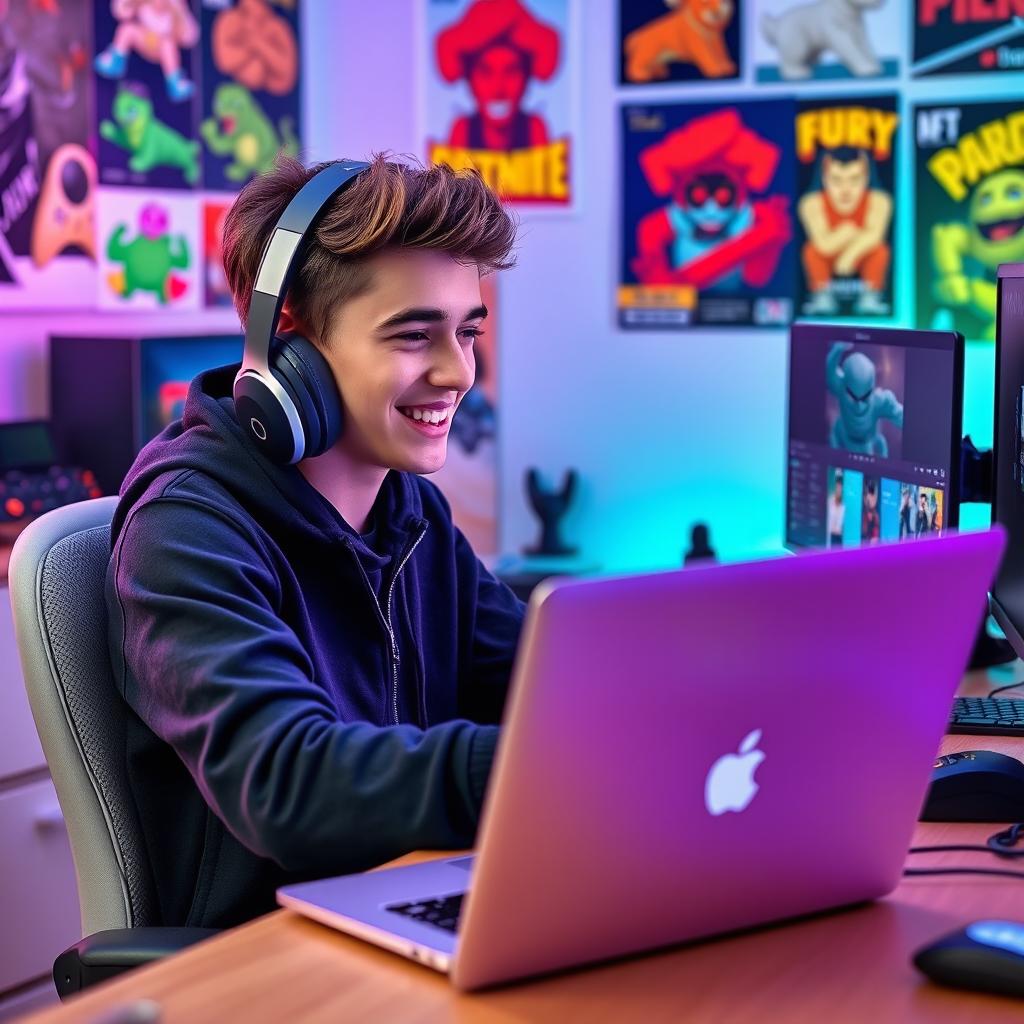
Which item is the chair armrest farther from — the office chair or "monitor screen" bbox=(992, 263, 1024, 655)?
"monitor screen" bbox=(992, 263, 1024, 655)

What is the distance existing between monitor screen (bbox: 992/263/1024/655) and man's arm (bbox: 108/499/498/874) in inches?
27.7

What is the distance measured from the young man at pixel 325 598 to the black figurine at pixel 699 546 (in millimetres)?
1427

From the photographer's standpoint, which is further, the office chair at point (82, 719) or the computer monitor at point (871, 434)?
the computer monitor at point (871, 434)

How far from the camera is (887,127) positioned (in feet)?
9.98

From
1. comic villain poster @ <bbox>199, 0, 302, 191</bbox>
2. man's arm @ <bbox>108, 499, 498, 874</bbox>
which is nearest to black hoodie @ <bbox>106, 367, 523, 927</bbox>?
man's arm @ <bbox>108, 499, 498, 874</bbox>

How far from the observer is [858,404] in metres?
1.91

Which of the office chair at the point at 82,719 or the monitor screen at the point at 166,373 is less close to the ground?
the monitor screen at the point at 166,373

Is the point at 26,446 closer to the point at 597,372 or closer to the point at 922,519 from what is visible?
the point at 597,372

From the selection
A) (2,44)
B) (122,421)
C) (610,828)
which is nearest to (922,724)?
(610,828)

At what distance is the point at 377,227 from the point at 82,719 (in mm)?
481

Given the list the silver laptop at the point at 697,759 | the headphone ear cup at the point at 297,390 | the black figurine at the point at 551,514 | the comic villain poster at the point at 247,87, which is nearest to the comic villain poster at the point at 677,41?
the comic villain poster at the point at 247,87

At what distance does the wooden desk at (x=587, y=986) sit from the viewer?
854 millimetres

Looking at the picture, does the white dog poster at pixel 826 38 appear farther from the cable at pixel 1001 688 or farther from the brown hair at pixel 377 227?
the brown hair at pixel 377 227

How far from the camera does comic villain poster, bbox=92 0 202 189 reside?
2.89 metres
